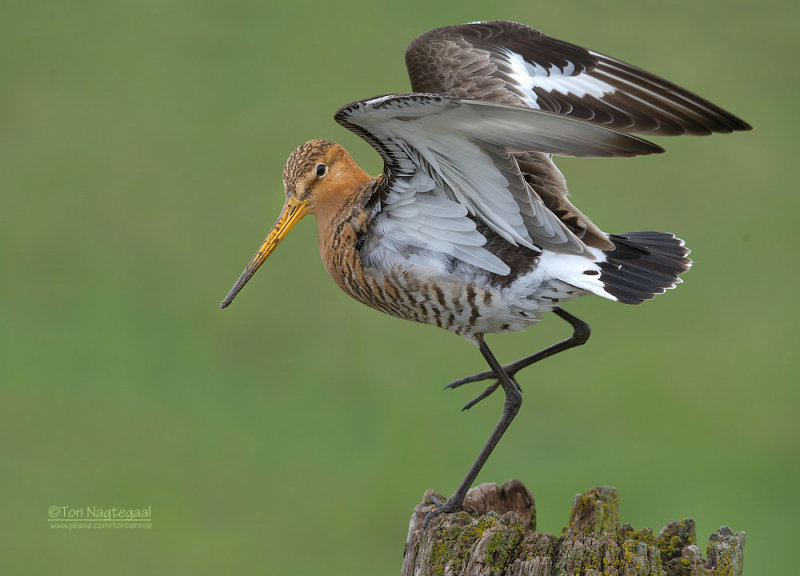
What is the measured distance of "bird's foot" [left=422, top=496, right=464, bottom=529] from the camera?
6.02m

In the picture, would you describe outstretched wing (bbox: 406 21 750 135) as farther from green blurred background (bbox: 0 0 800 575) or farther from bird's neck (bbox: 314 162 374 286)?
green blurred background (bbox: 0 0 800 575)

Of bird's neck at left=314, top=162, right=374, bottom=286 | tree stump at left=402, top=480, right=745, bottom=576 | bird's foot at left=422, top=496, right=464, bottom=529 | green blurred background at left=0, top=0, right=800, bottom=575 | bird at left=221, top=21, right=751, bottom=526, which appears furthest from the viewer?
green blurred background at left=0, top=0, right=800, bottom=575

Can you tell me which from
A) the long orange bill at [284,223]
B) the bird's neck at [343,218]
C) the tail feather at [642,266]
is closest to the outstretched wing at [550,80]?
the tail feather at [642,266]

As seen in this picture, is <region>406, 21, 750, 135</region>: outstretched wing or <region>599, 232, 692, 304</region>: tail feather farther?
<region>406, 21, 750, 135</region>: outstretched wing

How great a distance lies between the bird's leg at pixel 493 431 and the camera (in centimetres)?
627

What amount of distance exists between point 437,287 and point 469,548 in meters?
1.48

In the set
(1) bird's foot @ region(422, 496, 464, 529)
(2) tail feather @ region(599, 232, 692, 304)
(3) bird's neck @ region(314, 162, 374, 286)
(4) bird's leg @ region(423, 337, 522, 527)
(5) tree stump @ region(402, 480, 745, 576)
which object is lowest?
(5) tree stump @ region(402, 480, 745, 576)

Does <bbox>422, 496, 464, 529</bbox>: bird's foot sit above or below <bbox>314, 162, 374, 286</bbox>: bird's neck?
below

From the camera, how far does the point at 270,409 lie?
37.0ft

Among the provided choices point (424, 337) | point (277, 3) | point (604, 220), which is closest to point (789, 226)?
point (604, 220)

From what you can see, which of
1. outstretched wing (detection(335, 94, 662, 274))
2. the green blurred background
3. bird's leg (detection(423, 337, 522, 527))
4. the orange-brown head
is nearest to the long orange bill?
the orange-brown head

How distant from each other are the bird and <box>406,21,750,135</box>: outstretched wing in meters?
0.01

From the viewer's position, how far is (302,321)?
11.9 metres

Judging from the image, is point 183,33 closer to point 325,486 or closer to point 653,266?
point 325,486
